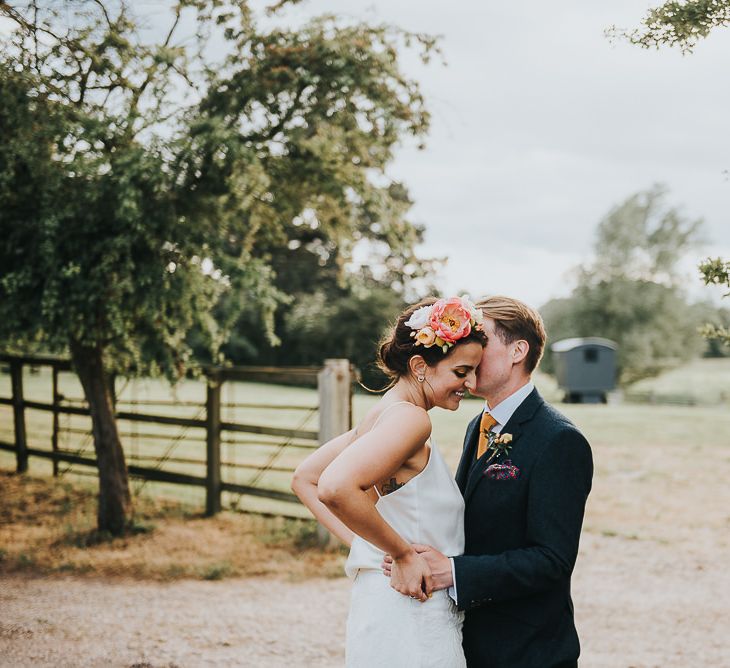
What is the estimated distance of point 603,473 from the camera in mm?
14352

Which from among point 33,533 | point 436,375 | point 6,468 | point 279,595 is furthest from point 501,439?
point 6,468

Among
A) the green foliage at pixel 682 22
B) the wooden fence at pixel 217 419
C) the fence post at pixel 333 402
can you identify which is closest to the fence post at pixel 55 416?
the wooden fence at pixel 217 419

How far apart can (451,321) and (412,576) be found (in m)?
0.78

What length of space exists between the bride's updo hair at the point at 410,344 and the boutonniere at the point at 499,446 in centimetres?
30

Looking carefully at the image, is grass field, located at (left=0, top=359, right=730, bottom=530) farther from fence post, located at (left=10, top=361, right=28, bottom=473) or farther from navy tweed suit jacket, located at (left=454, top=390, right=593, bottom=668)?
navy tweed suit jacket, located at (left=454, top=390, right=593, bottom=668)

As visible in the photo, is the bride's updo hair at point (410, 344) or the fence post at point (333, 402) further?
the fence post at point (333, 402)

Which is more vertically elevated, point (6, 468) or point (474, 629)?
point (474, 629)

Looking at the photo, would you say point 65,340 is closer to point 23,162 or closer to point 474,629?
point 23,162

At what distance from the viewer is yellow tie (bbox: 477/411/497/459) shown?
2705mm

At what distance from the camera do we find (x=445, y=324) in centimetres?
246

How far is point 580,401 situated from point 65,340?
Answer: 1270 inches

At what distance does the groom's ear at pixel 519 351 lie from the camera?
2.66m

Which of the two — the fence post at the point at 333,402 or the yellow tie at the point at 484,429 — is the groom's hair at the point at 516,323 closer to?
the yellow tie at the point at 484,429

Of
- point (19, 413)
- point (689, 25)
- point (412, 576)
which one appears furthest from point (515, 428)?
point (19, 413)
